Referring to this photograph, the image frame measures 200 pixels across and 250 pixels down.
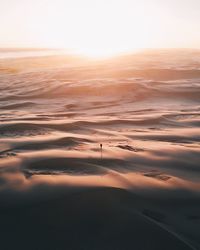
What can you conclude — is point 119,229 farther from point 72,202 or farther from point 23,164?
point 23,164

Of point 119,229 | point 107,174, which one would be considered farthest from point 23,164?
point 119,229

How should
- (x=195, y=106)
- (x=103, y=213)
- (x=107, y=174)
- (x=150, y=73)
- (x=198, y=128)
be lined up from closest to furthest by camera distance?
(x=103, y=213)
(x=107, y=174)
(x=198, y=128)
(x=195, y=106)
(x=150, y=73)

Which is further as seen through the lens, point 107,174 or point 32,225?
point 107,174

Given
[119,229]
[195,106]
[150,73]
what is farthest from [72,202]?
[150,73]

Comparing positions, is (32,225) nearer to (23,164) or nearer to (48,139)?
(23,164)

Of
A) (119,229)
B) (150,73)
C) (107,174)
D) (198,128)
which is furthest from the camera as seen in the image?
(150,73)

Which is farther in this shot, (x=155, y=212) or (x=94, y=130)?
(x=94, y=130)

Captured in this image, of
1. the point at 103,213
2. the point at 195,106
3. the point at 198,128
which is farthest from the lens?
the point at 195,106

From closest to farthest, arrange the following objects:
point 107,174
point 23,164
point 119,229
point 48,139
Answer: point 119,229 < point 107,174 < point 23,164 < point 48,139
